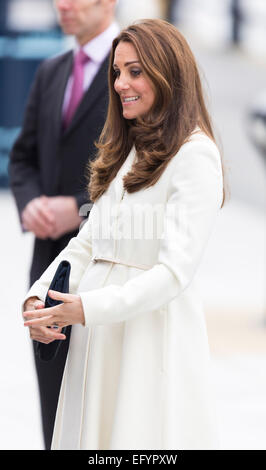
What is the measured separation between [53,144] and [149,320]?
1.01 meters

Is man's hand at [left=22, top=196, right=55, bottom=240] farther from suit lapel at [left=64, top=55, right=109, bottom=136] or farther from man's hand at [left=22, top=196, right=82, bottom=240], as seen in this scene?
suit lapel at [left=64, top=55, right=109, bottom=136]

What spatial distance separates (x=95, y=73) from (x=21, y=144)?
1.29 ft

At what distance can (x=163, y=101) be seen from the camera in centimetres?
202

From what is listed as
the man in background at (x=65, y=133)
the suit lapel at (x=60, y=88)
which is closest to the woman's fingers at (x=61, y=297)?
the man in background at (x=65, y=133)

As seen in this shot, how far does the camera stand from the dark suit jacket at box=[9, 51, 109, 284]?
9.14 ft

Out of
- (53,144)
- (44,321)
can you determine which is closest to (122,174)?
(44,321)

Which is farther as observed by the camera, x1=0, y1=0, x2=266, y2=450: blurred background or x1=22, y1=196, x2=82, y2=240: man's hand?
x1=0, y1=0, x2=266, y2=450: blurred background

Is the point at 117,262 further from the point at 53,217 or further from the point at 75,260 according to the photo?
the point at 53,217

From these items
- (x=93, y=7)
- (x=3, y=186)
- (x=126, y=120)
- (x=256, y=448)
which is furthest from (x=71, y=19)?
(x=3, y=186)

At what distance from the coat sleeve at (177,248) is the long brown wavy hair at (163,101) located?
0.24ft

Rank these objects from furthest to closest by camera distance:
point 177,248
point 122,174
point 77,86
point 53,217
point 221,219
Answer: point 221,219 → point 77,86 → point 53,217 → point 122,174 → point 177,248

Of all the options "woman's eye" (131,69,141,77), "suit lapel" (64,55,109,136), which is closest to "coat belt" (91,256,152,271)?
"woman's eye" (131,69,141,77)

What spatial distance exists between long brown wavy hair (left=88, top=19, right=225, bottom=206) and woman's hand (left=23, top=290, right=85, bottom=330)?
0.98ft

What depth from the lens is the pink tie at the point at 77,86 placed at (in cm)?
286
